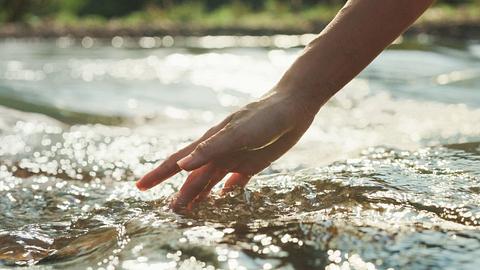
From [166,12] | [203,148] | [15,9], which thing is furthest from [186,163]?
[166,12]

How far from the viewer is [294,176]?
7.30 feet

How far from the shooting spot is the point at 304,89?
1.80 metres

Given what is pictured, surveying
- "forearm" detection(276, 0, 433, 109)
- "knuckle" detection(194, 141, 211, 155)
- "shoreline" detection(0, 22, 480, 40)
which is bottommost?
"knuckle" detection(194, 141, 211, 155)

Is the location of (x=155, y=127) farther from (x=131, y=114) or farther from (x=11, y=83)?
(x=11, y=83)

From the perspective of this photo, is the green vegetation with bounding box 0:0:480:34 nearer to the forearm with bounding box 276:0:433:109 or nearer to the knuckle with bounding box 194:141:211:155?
the forearm with bounding box 276:0:433:109

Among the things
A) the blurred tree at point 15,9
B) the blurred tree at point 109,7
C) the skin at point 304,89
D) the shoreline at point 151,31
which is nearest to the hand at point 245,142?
the skin at point 304,89

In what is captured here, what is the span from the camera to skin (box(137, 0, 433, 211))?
175 centimetres

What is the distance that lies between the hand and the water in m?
0.09

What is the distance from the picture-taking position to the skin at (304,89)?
175 centimetres

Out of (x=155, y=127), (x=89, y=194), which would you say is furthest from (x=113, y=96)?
(x=89, y=194)

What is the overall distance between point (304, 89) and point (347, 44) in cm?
17

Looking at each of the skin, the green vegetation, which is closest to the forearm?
the skin

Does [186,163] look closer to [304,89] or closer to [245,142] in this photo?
[245,142]

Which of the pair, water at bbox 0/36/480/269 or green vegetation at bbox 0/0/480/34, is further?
green vegetation at bbox 0/0/480/34
